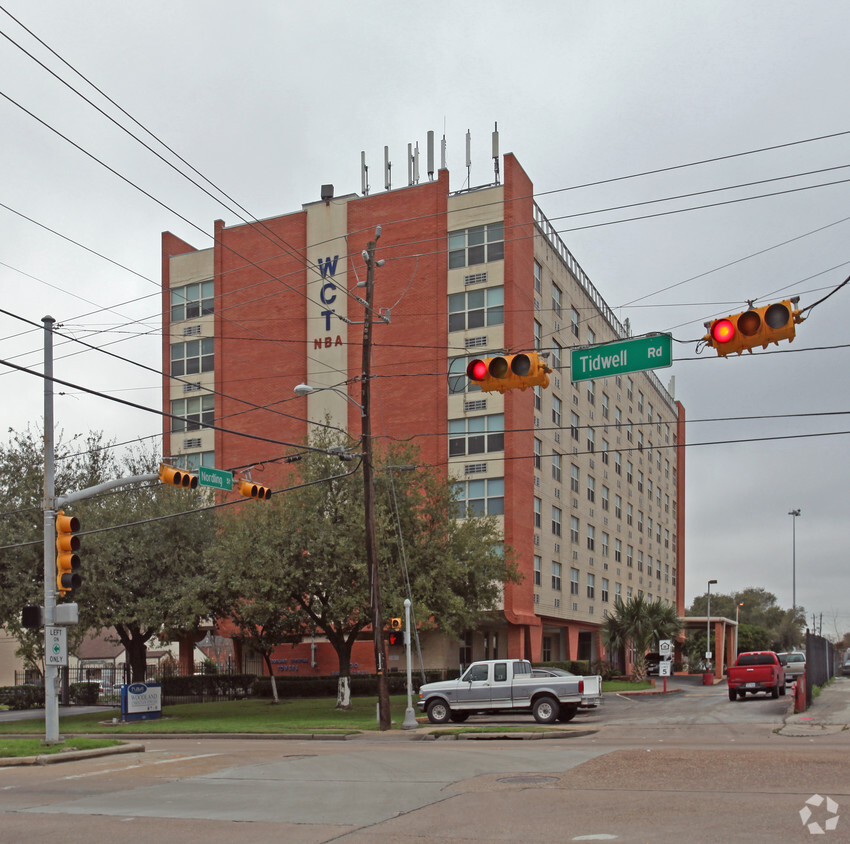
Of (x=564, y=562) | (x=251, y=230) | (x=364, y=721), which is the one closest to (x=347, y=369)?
(x=251, y=230)

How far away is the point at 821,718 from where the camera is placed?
1010 inches

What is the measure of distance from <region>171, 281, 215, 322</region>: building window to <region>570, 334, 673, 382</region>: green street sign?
45.2 meters

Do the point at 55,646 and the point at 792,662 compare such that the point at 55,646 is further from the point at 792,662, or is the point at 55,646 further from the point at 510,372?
the point at 792,662

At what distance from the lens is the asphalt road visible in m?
10.6

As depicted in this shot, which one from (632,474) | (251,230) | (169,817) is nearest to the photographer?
(169,817)

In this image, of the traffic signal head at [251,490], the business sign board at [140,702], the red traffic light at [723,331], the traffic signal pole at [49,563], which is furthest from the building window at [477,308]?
the red traffic light at [723,331]

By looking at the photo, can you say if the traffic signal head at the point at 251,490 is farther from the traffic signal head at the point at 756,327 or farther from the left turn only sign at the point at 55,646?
the traffic signal head at the point at 756,327

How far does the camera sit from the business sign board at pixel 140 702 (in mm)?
34562

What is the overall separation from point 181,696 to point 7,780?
31112mm

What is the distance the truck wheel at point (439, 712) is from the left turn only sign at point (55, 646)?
37.0 feet

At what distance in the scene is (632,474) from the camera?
229 ft

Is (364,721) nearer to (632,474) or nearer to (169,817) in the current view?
(169,817)

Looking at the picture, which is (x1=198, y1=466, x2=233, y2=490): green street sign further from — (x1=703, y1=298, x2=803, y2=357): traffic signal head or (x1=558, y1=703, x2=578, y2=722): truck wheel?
(x1=703, y1=298, x2=803, y2=357): traffic signal head

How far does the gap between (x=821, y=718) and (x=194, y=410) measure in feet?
128
